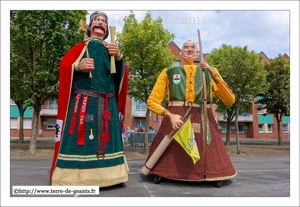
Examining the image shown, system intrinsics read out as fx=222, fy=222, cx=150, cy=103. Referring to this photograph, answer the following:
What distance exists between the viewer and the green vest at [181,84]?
4.23 metres

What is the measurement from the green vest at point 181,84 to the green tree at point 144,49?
22.0 feet

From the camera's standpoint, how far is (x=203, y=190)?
367 cm

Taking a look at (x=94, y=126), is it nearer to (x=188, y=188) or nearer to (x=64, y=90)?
(x=64, y=90)

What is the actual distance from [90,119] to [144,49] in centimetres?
785

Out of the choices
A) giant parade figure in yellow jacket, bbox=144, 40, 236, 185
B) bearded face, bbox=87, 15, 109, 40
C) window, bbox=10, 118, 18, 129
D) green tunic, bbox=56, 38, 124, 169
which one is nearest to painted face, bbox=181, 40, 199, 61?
giant parade figure in yellow jacket, bbox=144, 40, 236, 185

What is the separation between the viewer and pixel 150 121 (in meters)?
29.5

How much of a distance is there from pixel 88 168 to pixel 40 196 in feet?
2.46

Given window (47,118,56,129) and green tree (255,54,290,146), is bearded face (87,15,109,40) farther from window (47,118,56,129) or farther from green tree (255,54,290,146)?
window (47,118,56,129)

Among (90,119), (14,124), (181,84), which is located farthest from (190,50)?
(14,124)

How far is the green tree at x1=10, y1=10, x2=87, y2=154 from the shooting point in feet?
31.1

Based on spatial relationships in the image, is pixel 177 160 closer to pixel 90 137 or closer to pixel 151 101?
pixel 151 101

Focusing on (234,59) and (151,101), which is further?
(234,59)

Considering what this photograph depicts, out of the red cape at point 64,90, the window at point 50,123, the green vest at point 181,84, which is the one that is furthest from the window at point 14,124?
the green vest at point 181,84
